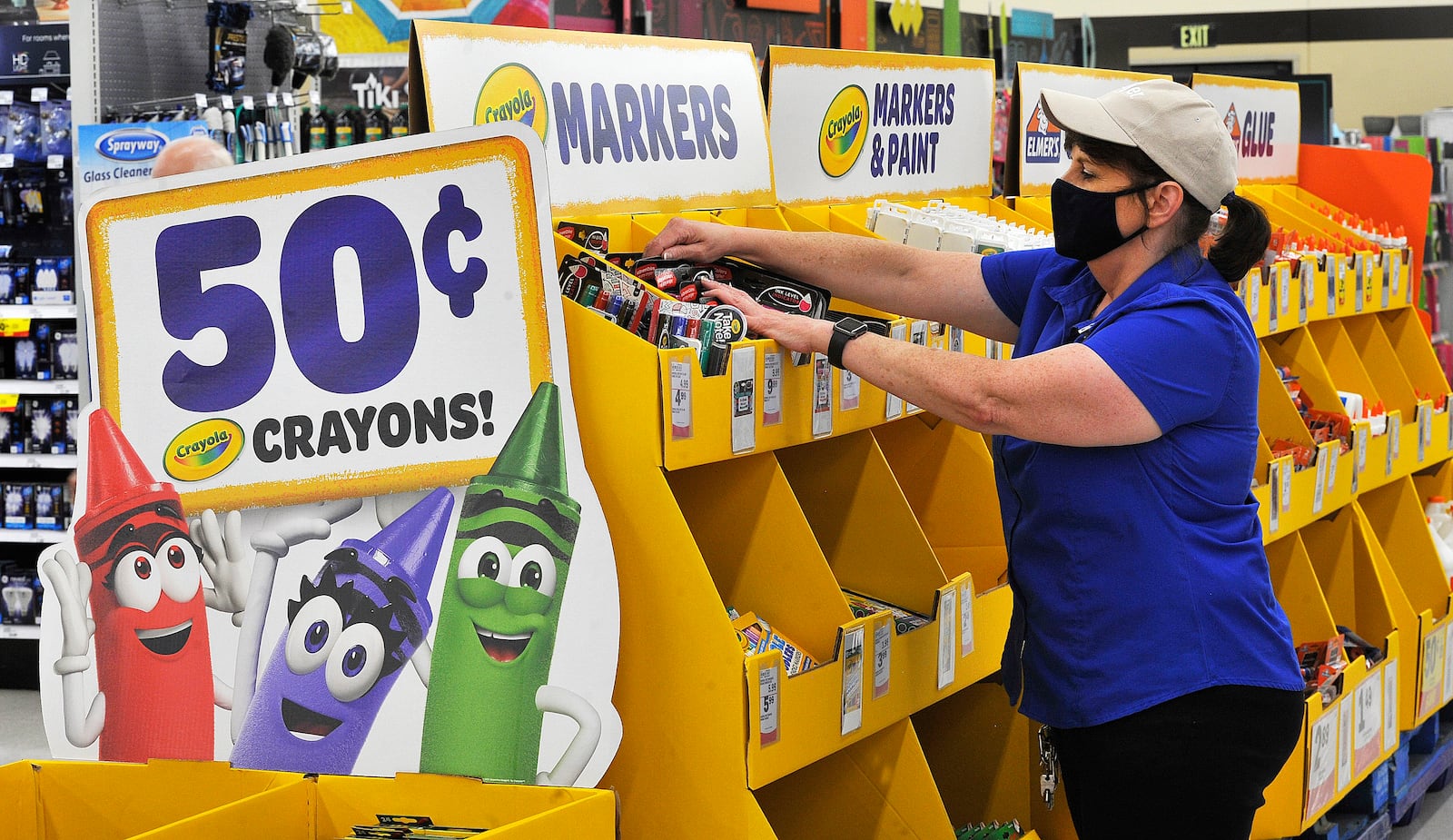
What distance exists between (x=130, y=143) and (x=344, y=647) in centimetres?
A: 407

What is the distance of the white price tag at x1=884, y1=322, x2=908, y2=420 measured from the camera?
2480 millimetres

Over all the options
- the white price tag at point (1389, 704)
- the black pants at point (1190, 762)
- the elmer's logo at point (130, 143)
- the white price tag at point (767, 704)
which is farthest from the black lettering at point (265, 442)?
the elmer's logo at point (130, 143)

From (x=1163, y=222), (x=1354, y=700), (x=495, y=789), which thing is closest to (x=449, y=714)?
(x=495, y=789)

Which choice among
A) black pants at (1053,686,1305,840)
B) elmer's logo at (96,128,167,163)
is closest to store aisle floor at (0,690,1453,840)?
elmer's logo at (96,128,167,163)

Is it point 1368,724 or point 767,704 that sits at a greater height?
point 767,704

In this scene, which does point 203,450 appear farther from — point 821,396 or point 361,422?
point 821,396

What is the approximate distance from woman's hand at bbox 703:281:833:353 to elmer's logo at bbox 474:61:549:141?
542 millimetres

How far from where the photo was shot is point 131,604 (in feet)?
6.82

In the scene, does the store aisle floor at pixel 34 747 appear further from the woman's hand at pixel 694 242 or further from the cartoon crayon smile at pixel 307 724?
the woman's hand at pixel 694 242

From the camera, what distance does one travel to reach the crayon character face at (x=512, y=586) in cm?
199

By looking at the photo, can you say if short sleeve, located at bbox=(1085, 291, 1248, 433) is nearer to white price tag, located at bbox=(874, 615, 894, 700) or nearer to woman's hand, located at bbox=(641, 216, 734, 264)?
white price tag, located at bbox=(874, 615, 894, 700)

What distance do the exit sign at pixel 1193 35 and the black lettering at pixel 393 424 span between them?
489 inches

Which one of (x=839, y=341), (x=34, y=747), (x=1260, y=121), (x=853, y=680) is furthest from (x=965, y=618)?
(x=34, y=747)

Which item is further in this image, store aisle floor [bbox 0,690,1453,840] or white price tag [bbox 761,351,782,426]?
store aisle floor [bbox 0,690,1453,840]
